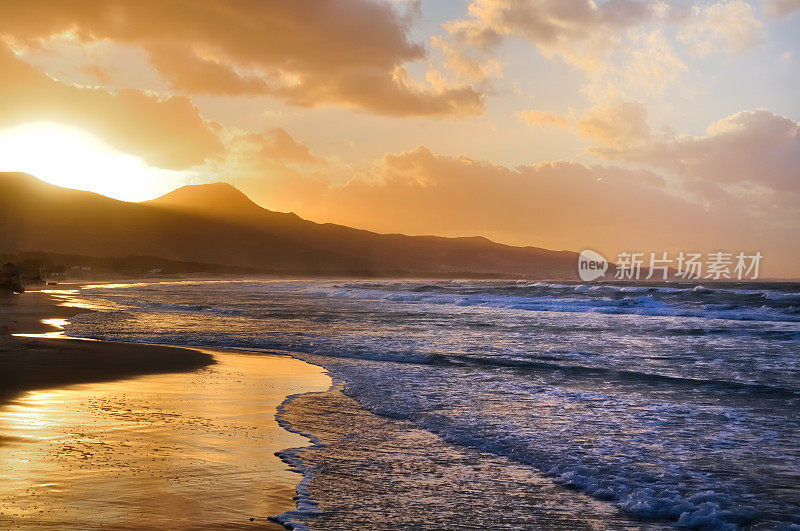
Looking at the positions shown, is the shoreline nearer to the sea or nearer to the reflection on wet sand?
the reflection on wet sand

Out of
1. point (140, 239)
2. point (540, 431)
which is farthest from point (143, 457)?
point (140, 239)

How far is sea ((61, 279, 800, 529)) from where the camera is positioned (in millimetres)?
5289

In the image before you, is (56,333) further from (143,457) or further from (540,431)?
(540,431)

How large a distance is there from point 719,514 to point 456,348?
11661 millimetres

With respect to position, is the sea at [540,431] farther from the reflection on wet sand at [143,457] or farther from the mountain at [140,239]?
the mountain at [140,239]

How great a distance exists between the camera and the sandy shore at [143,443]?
486 cm

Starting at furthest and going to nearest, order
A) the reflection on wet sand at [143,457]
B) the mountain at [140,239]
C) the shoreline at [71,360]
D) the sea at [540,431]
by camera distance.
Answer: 1. the mountain at [140,239]
2. the shoreline at [71,360]
3. the sea at [540,431]
4. the reflection on wet sand at [143,457]

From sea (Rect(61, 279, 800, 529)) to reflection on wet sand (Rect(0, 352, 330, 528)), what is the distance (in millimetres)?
422

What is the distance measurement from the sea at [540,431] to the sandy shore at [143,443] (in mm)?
470

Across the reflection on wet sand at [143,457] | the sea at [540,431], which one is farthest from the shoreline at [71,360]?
the sea at [540,431]

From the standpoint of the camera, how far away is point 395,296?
2041 inches

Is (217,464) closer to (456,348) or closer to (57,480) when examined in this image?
(57,480)

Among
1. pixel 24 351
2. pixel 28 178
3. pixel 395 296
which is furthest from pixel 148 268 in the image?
pixel 24 351

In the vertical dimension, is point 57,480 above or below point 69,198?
below
